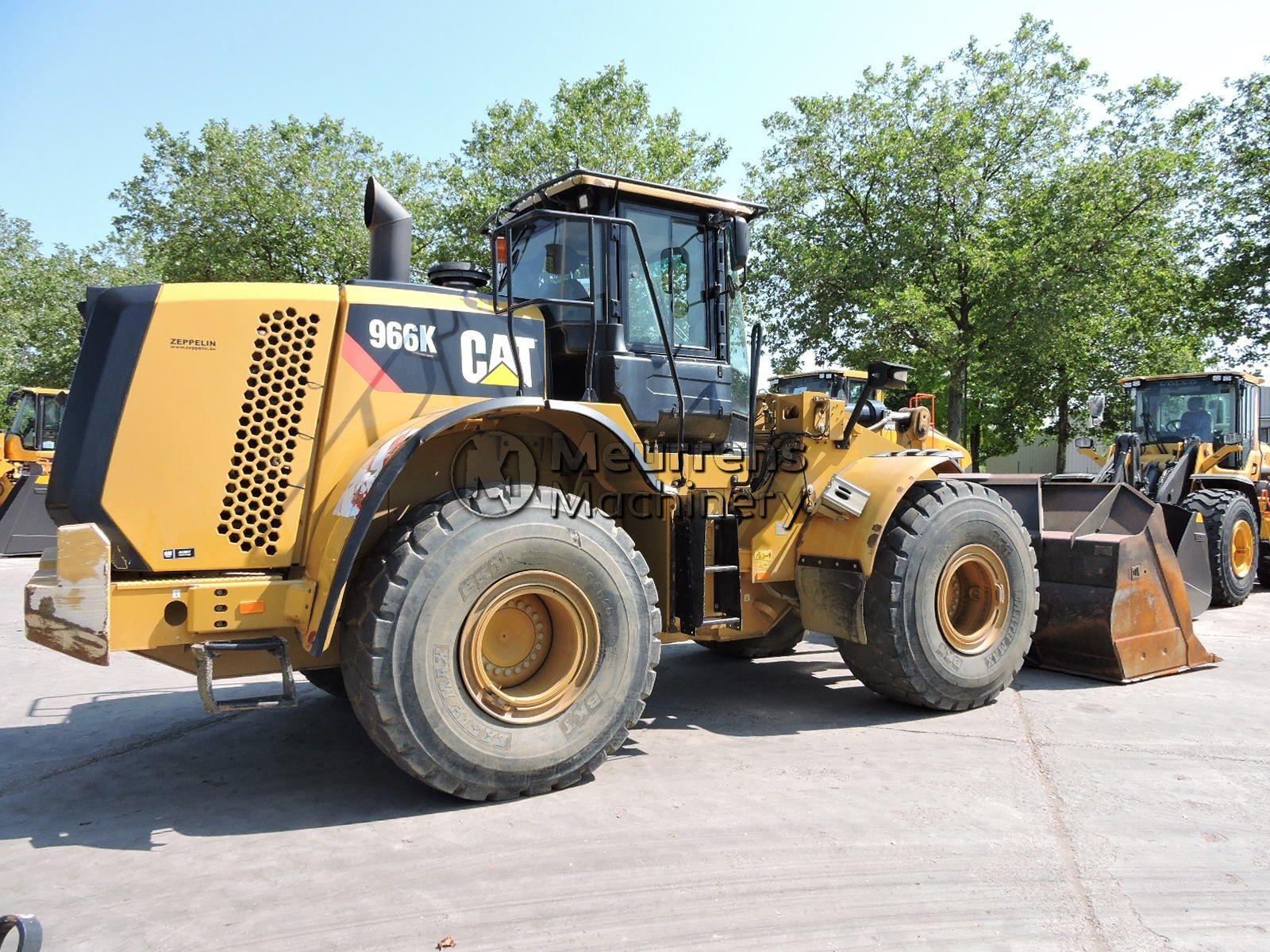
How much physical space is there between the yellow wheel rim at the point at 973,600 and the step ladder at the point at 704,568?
1313mm

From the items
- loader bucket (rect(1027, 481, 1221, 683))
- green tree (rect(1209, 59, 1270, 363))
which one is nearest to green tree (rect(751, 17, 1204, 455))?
→ green tree (rect(1209, 59, 1270, 363))

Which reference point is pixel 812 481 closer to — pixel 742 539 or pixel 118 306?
pixel 742 539

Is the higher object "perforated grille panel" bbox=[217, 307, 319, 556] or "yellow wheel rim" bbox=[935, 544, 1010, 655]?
"perforated grille panel" bbox=[217, 307, 319, 556]

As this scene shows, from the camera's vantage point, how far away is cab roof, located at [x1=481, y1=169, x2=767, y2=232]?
489 cm

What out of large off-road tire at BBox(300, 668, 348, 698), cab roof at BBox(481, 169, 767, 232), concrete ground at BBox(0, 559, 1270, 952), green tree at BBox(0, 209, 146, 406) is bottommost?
concrete ground at BBox(0, 559, 1270, 952)

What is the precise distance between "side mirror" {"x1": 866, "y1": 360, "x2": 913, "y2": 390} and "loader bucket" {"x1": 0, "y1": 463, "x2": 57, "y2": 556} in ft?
49.8

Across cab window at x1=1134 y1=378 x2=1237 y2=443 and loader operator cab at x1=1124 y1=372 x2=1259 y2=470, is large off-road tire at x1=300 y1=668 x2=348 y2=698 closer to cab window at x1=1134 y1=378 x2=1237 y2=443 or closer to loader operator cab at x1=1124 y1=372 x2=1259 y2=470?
loader operator cab at x1=1124 y1=372 x2=1259 y2=470

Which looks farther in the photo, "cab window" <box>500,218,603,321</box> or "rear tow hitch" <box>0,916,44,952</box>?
"cab window" <box>500,218,603,321</box>

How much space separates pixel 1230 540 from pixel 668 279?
8517 millimetres

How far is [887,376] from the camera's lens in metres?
5.34

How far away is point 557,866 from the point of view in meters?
3.36

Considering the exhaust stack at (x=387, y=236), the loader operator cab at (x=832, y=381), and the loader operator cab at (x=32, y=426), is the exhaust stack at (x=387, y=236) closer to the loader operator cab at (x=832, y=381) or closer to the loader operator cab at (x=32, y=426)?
the loader operator cab at (x=832, y=381)

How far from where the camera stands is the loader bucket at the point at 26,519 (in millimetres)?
15422

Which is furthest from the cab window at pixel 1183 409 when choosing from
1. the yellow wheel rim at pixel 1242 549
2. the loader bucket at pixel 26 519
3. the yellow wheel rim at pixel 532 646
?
the loader bucket at pixel 26 519
